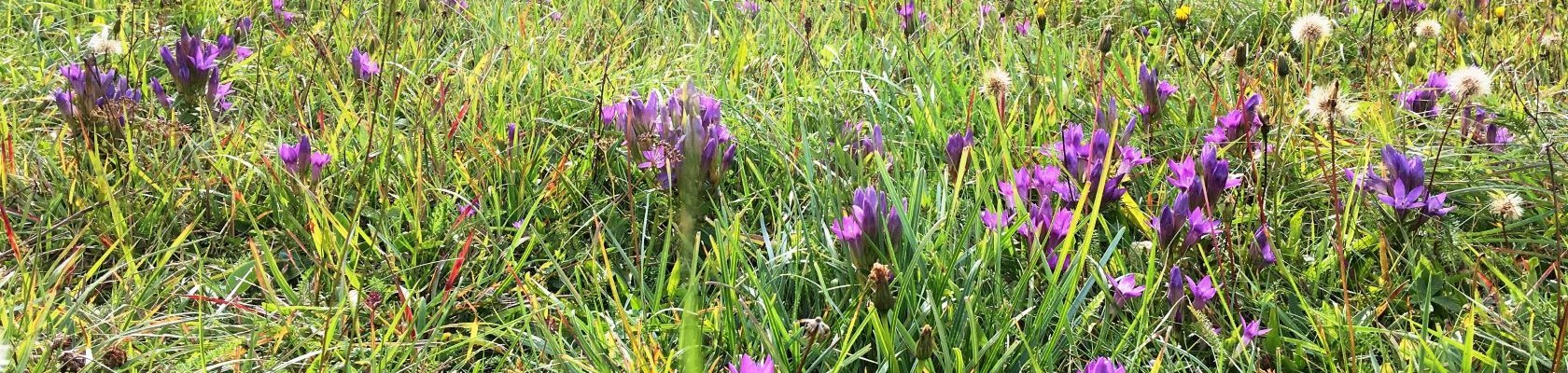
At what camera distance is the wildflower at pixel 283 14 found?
316 centimetres

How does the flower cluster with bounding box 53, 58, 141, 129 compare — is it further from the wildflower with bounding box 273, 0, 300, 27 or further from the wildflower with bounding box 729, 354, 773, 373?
the wildflower with bounding box 729, 354, 773, 373

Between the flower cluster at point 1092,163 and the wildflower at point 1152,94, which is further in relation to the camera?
the wildflower at point 1152,94

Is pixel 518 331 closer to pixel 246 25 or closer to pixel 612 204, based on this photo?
pixel 612 204

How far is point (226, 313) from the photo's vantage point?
1.76 m

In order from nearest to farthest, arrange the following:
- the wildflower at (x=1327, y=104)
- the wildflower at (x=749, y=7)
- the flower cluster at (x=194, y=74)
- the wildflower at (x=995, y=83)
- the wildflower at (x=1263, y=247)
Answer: the wildflower at (x=1263, y=247), the wildflower at (x=1327, y=104), the wildflower at (x=995, y=83), the flower cluster at (x=194, y=74), the wildflower at (x=749, y=7)

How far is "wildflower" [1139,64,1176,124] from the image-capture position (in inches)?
88.7

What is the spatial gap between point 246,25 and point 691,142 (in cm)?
283

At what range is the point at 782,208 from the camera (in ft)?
6.73

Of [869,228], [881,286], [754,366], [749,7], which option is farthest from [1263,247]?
[749,7]

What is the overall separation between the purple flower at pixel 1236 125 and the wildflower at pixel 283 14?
2324 millimetres

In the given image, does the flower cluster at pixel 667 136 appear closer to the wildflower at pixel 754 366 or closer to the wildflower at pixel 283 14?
the wildflower at pixel 754 366

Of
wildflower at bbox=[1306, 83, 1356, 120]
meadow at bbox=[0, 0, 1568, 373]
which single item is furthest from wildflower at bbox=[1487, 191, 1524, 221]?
wildflower at bbox=[1306, 83, 1356, 120]

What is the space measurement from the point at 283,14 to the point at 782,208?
5.98 ft

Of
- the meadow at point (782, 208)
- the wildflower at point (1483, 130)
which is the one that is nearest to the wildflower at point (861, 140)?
the meadow at point (782, 208)
